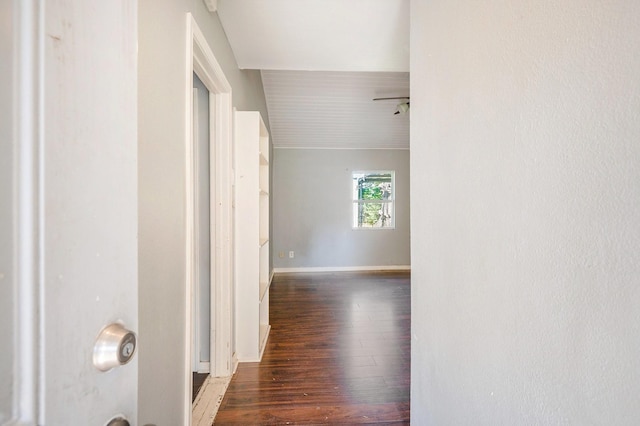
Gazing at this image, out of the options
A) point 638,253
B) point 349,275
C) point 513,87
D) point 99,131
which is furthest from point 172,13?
point 349,275

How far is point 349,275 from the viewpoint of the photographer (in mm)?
5012

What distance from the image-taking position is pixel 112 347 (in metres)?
0.39

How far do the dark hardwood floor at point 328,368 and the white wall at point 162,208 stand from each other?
28.9 inches

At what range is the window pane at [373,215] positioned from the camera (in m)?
5.46

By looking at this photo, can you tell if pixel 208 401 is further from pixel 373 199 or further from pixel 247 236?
pixel 373 199

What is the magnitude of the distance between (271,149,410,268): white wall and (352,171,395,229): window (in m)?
0.13

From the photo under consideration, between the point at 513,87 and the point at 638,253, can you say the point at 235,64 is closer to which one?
the point at 513,87

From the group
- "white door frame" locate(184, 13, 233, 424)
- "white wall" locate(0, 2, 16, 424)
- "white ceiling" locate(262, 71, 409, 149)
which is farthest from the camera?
"white ceiling" locate(262, 71, 409, 149)

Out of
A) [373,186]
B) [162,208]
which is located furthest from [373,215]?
[162,208]

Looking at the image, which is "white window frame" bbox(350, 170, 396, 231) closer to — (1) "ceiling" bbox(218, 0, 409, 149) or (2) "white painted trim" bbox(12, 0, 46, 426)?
(1) "ceiling" bbox(218, 0, 409, 149)

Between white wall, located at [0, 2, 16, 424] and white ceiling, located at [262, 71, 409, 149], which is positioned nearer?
white wall, located at [0, 2, 16, 424]

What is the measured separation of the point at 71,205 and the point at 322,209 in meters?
5.01

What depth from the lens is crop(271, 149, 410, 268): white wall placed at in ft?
17.4

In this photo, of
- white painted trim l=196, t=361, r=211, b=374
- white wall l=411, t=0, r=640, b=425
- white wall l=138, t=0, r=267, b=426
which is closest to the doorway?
white painted trim l=196, t=361, r=211, b=374
